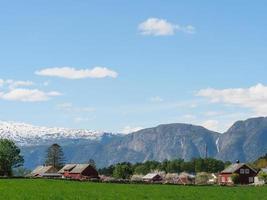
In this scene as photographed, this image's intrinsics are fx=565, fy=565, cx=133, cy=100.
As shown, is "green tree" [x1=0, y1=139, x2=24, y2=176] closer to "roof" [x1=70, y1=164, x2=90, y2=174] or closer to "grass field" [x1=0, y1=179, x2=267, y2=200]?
"roof" [x1=70, y1=164, x2=90, y2=174]

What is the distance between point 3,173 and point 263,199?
117253 millimetres

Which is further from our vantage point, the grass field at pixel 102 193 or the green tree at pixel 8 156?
Result: the green tree at pixel 8 156

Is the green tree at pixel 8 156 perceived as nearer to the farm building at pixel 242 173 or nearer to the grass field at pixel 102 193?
the farm building at pixel 242 173

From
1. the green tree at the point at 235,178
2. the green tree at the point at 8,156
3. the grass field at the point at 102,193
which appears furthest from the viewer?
the green tree at the point at 8,156

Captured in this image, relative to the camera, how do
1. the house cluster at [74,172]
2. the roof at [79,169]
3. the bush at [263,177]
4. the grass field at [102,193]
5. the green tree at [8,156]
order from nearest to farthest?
the grass field at [102,193] < the bush at [263,177] < the green tree at [8,156] < the house cluster at [74,172] < the roof at [79,169]

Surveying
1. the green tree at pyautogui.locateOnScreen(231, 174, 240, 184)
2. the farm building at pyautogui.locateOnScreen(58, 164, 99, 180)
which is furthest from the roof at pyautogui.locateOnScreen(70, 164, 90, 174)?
the green tree at pyautogui.locateOnScreen(231, 174, 240, 184)

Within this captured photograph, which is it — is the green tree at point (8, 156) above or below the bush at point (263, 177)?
above

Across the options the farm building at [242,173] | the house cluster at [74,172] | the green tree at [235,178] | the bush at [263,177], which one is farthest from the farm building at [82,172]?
the bush at [263,177]

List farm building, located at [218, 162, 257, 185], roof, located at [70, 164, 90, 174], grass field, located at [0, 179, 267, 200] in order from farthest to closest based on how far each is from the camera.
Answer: roof, located at [70, 164, 90, 174] → farm building, located at [218, 162, 257, 185] → grass field, located at [0, 179, 267, 200]

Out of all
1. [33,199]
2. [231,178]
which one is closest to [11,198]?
[33,199]

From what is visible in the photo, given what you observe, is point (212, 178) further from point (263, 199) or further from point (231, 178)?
point (263, 199)

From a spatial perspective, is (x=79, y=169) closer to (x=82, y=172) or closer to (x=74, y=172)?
(x=74, y=172)

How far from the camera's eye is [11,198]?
138 ft

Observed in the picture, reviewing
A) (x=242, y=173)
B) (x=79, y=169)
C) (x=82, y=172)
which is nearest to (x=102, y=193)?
(x=242, y=173)
